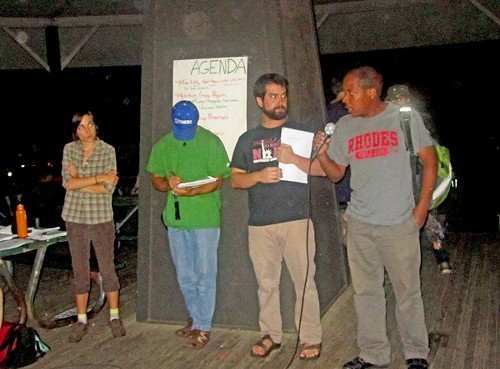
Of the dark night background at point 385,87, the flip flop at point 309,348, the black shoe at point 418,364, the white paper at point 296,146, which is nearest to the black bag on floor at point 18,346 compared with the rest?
the flip flop at point 309,348

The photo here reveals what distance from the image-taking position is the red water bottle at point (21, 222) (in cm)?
504

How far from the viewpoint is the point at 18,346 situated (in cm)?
456

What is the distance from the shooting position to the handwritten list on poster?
5.07 metres

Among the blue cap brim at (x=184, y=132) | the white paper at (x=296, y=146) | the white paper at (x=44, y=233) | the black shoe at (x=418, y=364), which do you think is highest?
the blue cap brim at (x=184, y=132)

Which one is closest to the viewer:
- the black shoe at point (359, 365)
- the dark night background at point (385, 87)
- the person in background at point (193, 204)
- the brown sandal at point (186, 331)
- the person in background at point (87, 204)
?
the black shoe at point (359, 365)

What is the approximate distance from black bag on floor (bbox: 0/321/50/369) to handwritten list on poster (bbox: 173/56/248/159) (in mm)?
2023

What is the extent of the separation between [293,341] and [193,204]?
129 cm

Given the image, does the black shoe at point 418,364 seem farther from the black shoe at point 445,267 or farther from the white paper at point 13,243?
the black shoe at point 445,267

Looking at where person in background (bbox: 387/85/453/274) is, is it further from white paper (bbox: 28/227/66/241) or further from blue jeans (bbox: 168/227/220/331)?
white paper (bbox: 28/227/66/241)

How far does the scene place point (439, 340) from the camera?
488 cm

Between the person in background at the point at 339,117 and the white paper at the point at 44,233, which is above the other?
the person in background at the point at 339,117

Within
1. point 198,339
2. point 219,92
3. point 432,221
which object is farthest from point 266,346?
point 432,221

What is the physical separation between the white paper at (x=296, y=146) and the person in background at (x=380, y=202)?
130 mm

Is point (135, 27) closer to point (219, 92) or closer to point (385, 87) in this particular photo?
point (385, 87)
